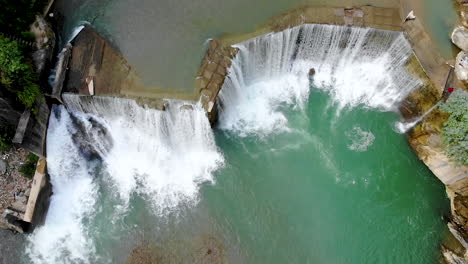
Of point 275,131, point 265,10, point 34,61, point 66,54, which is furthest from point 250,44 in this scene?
point 34,61

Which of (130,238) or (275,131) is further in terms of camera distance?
(275,131)

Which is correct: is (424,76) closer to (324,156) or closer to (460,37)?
(460,37)

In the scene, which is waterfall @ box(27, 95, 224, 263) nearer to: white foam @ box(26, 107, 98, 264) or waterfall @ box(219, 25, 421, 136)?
white foam @ box(26, 107, 98, 264)

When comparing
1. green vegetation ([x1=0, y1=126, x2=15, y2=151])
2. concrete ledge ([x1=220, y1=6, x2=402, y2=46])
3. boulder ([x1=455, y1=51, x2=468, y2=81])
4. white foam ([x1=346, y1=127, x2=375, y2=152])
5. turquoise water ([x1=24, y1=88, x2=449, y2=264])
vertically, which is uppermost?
concrete ledge ([x1=220, y1=6, x2=402, y2=46])

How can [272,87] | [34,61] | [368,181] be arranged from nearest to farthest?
[34,61] → [368,181] → [272,87]

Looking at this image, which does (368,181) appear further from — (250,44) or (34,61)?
(34,61)

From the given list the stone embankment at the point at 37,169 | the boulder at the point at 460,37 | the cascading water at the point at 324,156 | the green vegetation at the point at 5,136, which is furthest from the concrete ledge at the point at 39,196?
the boulder at the point at 460,37

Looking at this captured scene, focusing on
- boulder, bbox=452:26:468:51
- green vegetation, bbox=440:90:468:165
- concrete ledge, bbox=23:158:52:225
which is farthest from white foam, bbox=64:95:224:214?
boulder, bbox=452:26:468:51
